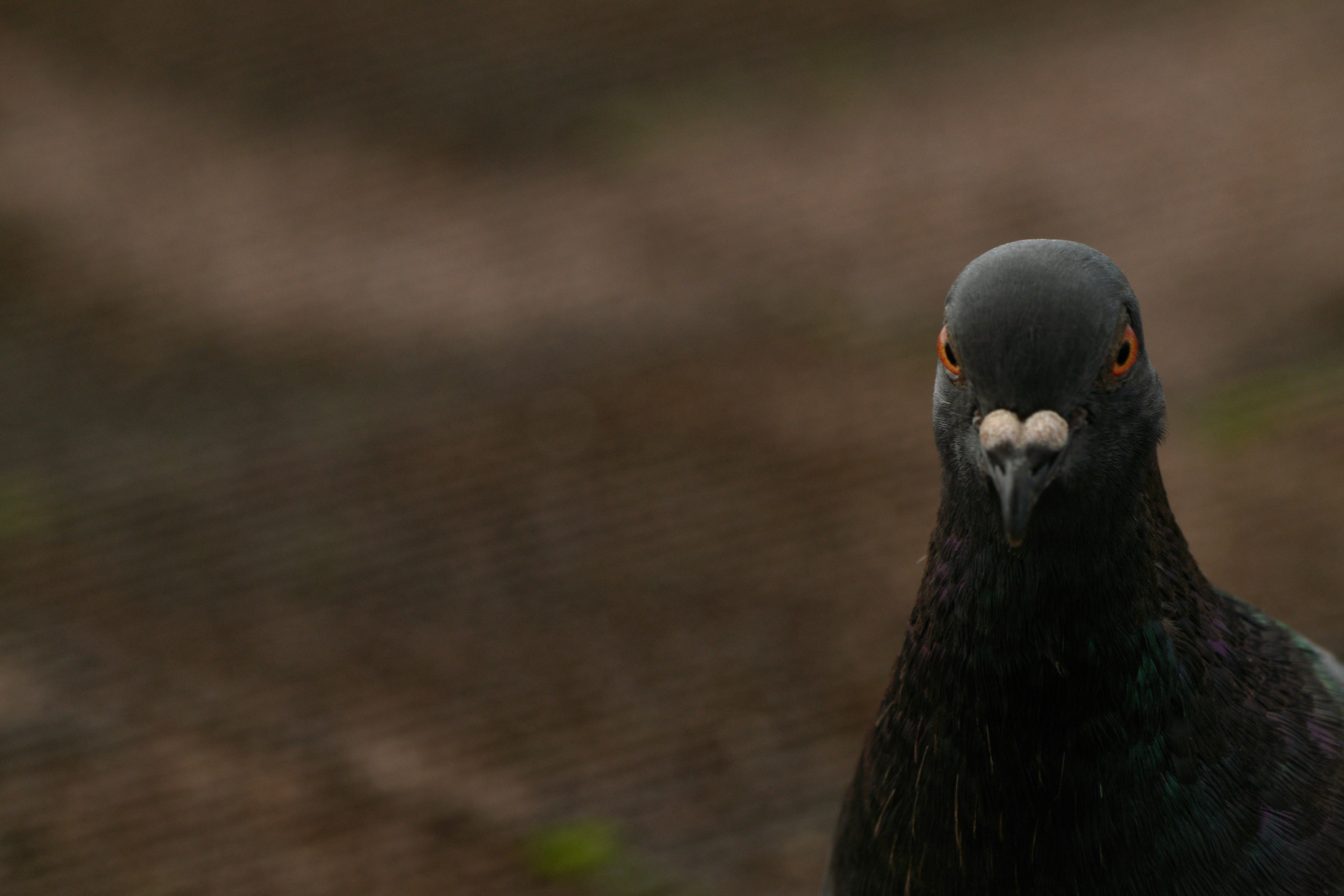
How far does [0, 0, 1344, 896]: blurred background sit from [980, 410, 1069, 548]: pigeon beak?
9.34 feet

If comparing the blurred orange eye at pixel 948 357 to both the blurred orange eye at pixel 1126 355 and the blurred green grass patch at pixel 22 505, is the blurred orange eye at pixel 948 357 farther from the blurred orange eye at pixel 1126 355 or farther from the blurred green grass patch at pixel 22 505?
the blurred green grass patch at pixel 22 505

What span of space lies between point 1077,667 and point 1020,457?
520 mm

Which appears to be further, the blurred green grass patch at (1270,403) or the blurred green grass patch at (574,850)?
the blurred green grass patch at (1270,403)

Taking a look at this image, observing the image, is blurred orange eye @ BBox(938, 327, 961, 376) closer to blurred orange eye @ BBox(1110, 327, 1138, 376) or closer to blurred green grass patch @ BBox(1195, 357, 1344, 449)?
blurred orange eye @ BBox(1110, 327, 1138, 376)

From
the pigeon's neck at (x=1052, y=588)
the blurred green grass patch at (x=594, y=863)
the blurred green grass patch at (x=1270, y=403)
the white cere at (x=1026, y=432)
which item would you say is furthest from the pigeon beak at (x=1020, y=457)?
the blurred green grass patch at (x=1270, y=403)

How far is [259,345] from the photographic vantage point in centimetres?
662

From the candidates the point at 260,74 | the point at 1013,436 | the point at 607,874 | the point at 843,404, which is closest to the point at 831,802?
the point at 607,874

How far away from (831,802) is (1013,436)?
2934mm

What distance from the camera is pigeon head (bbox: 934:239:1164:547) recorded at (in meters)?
2.03

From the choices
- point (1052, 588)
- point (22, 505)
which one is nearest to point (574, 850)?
point (1052, 588)

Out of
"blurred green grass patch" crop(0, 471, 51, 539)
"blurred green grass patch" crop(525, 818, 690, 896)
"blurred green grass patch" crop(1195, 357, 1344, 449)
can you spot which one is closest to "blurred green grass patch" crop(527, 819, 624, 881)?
"blurred green grass patch" crop(525, 818, 690, 896)

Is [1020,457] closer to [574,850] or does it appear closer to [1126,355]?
[1126,355]

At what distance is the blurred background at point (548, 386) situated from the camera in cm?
467

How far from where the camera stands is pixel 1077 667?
2.26 metres
